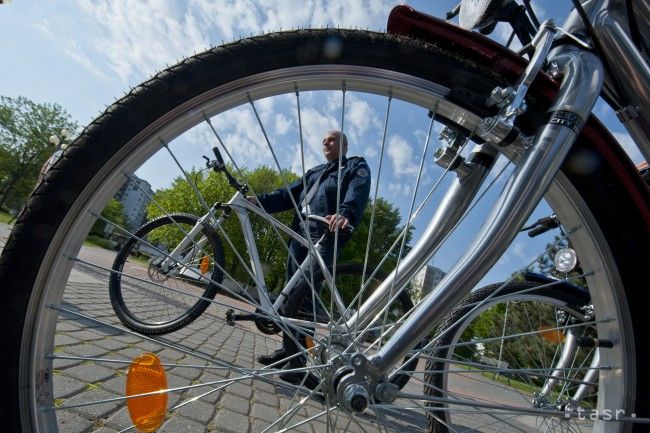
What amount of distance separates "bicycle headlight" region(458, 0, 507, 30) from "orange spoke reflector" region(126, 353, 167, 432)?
1448mm

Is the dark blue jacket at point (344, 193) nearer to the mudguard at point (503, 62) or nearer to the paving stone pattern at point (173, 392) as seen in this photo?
the paving stone pattern at point (173, 392)

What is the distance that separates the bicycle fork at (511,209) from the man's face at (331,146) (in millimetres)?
2851

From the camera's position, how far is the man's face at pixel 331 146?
3.99 metres

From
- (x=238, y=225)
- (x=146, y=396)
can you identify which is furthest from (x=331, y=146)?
(x=238, y=225)

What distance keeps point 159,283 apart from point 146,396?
2.58 metres

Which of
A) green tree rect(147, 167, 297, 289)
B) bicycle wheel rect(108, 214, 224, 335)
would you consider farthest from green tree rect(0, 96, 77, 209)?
bicycle wheel rect(108, 214, 224, 335)

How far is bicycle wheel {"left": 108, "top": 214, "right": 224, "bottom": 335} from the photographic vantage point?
11.3ft

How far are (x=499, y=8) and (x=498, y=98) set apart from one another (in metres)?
0.38

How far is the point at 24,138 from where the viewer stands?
43.3 meters

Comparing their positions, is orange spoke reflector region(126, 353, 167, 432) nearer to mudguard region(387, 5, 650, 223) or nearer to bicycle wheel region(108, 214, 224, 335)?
mudguard region(387, 5, 650, 223)

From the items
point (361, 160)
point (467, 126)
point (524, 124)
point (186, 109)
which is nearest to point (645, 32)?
point (524, 124)

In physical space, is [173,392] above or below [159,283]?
below

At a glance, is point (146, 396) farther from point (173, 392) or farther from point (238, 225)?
point (238, 225)

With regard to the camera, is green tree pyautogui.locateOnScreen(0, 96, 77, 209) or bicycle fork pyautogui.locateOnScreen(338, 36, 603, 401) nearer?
bicycle fork pyautogui.locateOnScreen(338, 36, 603, 401)
